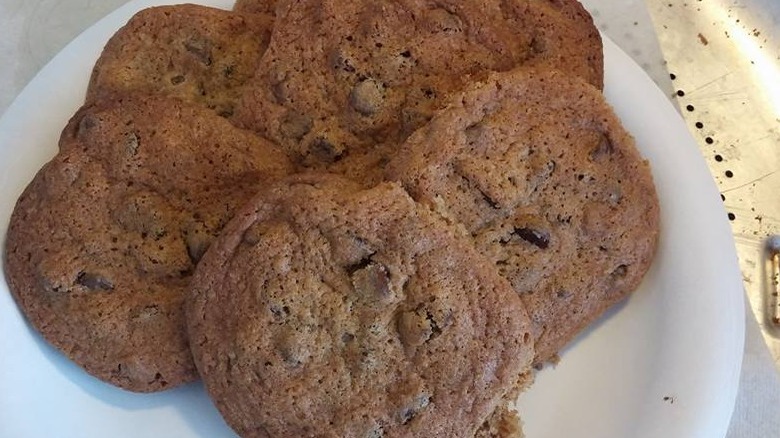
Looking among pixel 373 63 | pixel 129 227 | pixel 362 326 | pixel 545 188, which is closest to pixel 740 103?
pixel 545 188

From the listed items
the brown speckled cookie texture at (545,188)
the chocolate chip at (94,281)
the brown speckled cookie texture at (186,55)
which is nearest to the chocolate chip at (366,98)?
the brown speckled cookie texture at (545,188)

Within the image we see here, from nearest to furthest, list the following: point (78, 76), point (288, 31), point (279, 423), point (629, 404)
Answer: point (279, 423) → point (629, 404) → point (288, 31) → point (78, 76)

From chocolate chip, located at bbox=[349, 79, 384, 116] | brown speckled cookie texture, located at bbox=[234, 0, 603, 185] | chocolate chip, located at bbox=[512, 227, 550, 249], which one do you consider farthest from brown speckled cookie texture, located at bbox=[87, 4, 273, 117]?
chocolate chip, located at bbox=[512, 227, 550, 249]

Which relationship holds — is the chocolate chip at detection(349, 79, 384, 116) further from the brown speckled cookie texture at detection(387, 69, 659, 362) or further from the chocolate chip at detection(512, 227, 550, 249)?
the chocolate chip at detection(512, 227, 550, 249)

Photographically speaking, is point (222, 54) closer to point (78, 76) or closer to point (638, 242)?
point (78, 76)

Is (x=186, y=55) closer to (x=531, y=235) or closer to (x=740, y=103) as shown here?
(x=531, y=235)

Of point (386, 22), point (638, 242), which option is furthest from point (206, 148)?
point (638, 242)

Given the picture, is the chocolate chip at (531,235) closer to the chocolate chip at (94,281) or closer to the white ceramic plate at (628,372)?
the white ceramic plate at (628,372)
